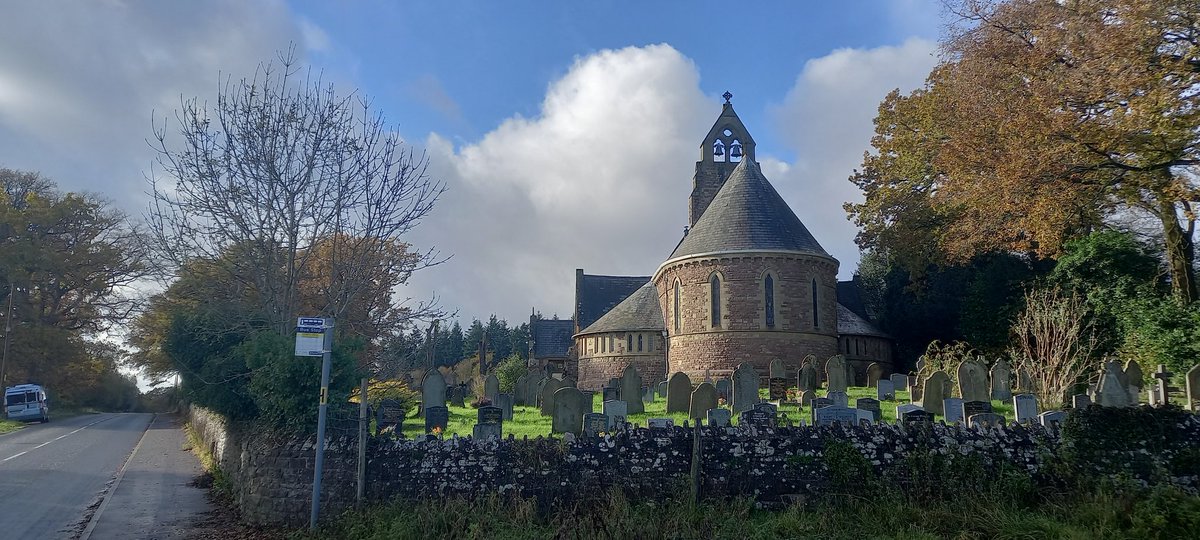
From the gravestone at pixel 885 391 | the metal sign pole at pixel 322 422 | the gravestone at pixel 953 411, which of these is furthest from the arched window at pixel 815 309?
the metal sign pole at pixel 322 422

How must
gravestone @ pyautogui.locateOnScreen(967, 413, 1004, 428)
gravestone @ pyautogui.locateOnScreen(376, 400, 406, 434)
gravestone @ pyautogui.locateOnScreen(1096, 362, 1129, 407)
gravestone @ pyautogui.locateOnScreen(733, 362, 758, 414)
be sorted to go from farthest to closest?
gravestone @ pyautogui.locateOnScreen(733, 362, 758, 414) → gravestone @ pyautogui.locateOnScreen(1096, 362, 1129, 407) → gravestone @ pyautogui.locateOnScreen(376, 400, 406, 434) → gravestone @ pyautogui.locateOnScreen(967, 413, 1004, 428)

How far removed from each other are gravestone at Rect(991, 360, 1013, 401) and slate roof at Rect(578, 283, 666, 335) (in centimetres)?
1743

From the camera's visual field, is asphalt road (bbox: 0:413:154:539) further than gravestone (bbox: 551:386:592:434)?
No

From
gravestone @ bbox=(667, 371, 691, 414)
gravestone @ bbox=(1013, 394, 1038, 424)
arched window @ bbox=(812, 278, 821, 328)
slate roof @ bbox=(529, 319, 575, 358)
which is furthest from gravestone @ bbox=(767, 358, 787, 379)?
slate roof @ bbox=(529, 319, 575, 358)

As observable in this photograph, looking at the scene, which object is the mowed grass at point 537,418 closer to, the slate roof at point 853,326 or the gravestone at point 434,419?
the gravestone at point 434,419

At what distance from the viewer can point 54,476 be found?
1616 centimetres

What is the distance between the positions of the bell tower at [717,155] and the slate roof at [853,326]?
1327cm

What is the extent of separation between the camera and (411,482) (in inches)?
392

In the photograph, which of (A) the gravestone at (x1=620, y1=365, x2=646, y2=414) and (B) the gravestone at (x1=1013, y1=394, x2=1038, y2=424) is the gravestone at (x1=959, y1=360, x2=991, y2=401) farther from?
(A) the gravestone at (x1=620, y1=365, x2=646, y2=414)

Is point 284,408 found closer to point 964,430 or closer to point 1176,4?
point 964,430

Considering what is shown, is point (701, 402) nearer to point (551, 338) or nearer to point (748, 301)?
point (748, 301)

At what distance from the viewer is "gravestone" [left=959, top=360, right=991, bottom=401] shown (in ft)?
53.3

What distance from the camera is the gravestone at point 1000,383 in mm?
18141

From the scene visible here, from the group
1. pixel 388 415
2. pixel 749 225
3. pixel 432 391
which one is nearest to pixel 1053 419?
pixel 388 415
